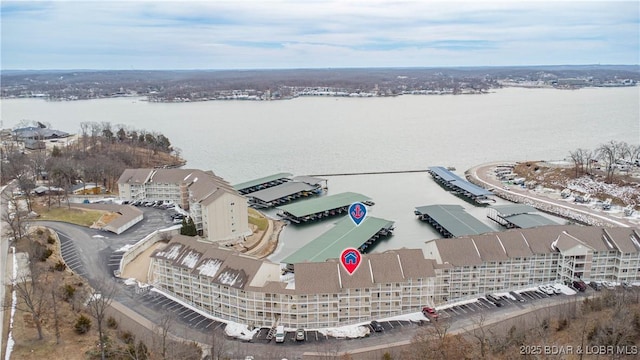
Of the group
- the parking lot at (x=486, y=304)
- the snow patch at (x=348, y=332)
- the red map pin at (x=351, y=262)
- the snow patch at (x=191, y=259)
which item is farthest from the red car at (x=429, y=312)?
the snow patch at (x=191, y=259)

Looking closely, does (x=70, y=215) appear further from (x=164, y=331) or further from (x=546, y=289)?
(x=546, y=289)

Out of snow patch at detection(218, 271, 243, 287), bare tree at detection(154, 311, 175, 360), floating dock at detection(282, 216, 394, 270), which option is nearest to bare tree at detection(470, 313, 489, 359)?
floating dock at detection(282, 216, 394, 270)

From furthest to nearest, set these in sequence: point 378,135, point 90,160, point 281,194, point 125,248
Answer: point 378,135, point 90,160, point 281,194, point 125,248

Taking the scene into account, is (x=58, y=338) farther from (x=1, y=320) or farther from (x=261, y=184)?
(x=261, y=184)

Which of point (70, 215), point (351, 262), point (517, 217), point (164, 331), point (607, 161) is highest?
point (607, 161)

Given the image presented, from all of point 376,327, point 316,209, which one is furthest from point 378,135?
point 376,327

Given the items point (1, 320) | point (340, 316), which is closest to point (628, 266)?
point (340, 316)

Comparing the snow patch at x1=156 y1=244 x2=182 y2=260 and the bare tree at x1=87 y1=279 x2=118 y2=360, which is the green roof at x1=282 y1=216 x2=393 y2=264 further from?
the bare tree at x1=87 y1=279 x2=118 y2=360
